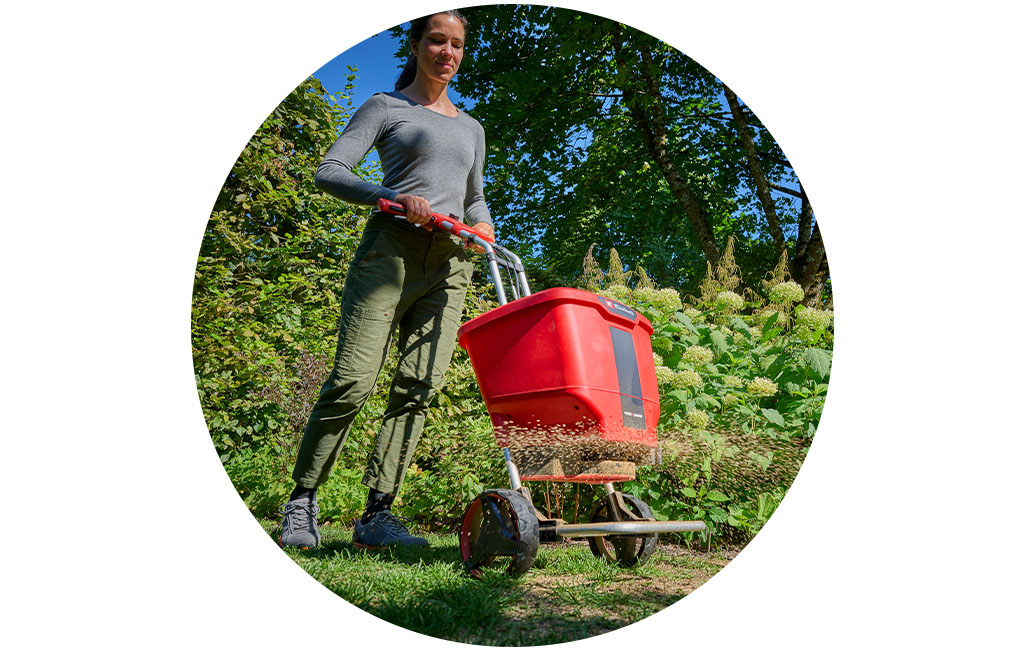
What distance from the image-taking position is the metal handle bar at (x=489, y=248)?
232 centimetres

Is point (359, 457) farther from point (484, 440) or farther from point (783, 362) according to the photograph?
point (783, 362)

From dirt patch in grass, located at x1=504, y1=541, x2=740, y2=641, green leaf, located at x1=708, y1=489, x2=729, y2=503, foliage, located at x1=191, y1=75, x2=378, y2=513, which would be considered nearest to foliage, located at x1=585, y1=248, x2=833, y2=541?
green leaf, located at x1=708, y1=489, x2=729, y2=503

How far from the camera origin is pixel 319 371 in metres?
3.05

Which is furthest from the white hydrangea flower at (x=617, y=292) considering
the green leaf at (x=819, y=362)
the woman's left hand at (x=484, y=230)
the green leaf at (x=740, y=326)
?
the green leaf at (x=819, y=362)

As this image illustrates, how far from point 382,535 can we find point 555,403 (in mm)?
902

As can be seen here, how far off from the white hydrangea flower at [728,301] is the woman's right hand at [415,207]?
1.22 m

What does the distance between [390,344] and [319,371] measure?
634mm

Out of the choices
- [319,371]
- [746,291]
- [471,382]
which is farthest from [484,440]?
[746,291]

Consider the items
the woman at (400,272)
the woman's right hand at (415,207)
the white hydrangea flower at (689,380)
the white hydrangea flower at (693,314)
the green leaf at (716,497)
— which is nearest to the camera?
the woman's right hand at (415,207)

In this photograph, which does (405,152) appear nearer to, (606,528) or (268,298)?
(268,298)

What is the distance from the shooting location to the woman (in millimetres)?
2428

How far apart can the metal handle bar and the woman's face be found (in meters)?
0.50

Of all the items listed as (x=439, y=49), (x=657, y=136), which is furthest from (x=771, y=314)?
(x=439, y=49)

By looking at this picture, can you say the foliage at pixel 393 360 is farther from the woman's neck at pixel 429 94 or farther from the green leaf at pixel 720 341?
the woman's neck at pixel 429 94
